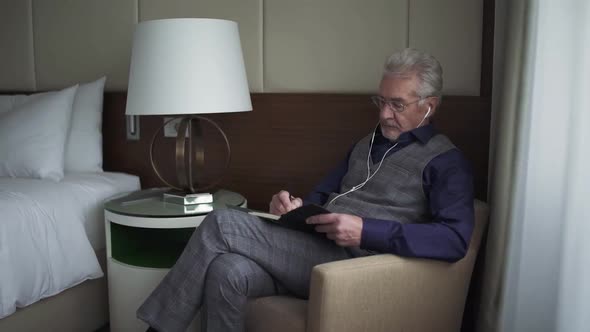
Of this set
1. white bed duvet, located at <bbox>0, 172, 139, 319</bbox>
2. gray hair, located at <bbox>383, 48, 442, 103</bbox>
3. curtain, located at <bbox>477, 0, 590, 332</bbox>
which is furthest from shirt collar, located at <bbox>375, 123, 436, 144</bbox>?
white bed duvet, located at <bbox>0, 172, 139, 319</bbox>

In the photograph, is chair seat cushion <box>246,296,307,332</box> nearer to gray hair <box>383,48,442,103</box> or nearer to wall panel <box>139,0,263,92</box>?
gray hair <box>383,48,442,103</box>

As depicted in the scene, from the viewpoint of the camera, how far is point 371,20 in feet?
8.23

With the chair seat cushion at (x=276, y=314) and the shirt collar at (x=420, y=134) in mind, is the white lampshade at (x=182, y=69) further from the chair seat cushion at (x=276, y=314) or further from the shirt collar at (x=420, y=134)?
the chair seat cushion at (x=276, y=314)

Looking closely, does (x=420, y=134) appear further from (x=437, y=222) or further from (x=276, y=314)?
(x=276, y=314)

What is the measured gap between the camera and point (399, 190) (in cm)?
197

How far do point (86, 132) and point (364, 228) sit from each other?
172 centimetres

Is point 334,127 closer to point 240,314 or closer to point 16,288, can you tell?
point 240,314

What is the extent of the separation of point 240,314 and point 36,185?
1.18 meters

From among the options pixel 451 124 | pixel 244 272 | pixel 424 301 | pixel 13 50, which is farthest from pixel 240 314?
pixel 13 50

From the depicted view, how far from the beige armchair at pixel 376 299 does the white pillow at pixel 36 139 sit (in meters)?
1.34

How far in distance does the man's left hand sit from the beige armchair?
0.35ft

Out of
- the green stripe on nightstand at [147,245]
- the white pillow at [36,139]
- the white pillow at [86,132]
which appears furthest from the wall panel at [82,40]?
the green stripe on nightstand at [147,245]

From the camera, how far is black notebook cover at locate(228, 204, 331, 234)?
1.79m

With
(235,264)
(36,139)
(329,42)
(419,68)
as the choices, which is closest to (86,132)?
(36,139)
